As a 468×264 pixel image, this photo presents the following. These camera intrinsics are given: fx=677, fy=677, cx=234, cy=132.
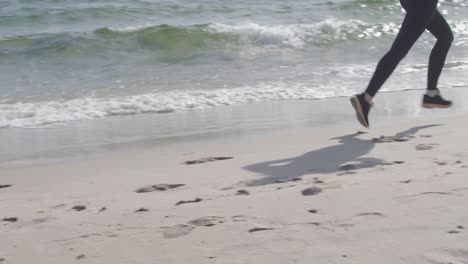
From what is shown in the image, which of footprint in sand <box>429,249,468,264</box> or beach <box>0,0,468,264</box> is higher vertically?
footprint in sand <box>429,249,468,264</box>

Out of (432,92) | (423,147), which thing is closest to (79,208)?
(423,147)

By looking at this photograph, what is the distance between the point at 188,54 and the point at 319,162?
558 cm

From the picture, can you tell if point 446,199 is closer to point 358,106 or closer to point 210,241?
point 210,241

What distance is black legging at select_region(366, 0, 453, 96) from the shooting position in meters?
4.31

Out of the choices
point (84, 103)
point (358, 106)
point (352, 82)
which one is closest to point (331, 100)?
point (352, 82)

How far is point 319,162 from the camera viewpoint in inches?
153

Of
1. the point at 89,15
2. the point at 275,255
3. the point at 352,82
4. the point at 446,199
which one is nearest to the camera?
the point at 275,255

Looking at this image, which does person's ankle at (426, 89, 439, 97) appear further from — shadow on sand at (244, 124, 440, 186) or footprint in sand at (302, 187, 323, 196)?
footprint in sand at (302, 187, 323, 196)

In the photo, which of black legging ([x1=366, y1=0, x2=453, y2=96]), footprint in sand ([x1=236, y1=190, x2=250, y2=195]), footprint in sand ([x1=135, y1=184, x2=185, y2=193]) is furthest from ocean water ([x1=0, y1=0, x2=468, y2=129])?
footprint in sand ([x1=236, y1=190, x2=250, y2=195])

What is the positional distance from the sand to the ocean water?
5.67 ft

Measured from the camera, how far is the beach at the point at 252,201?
98.8 inches

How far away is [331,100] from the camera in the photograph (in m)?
5.95

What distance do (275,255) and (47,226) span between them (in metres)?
1.09

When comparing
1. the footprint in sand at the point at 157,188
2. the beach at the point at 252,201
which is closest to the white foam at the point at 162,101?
the beach at the point at 252,201
